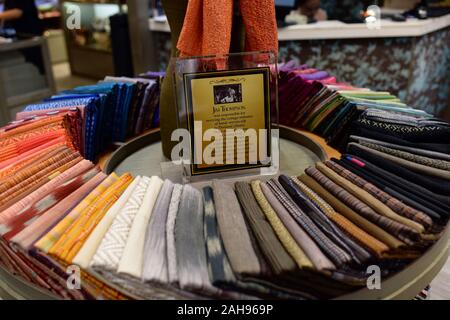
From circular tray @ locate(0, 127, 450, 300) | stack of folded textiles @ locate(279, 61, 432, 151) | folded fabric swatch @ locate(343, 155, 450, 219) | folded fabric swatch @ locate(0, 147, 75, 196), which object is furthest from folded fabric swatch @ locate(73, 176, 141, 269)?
stack of folded textiles @ locate(279, 61, 432, 151)

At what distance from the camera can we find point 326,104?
57.8 inches

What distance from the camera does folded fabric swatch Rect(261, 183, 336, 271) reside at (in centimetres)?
73

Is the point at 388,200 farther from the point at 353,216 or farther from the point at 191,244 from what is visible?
the point at 191,244

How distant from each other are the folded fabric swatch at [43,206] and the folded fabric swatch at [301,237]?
42 centimetres

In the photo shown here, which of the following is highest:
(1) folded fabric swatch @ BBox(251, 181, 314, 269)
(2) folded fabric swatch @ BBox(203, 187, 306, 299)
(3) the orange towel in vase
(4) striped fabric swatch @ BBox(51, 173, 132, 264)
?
(3) the orange towel in vase

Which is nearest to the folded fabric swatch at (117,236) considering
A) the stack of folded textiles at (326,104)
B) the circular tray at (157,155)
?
the circular tray at (157,155)

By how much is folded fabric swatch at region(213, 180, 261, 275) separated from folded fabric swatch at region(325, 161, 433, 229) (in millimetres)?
273

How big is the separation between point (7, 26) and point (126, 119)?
3627 mm

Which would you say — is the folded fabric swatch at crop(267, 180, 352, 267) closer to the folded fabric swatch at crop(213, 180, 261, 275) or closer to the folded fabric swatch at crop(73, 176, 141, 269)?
the folded fabric swatch at crop(213, 180, 261, 275)

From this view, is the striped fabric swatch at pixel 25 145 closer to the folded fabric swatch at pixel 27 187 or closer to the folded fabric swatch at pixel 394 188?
the folded fabric swatch at pixel 27 187

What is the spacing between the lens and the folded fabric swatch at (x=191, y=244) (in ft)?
2.34

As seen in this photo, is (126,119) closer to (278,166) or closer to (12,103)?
(278,166)

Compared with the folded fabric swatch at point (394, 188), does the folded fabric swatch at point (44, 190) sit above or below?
above

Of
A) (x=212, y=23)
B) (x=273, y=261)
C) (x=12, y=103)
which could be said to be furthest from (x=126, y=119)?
(x=12, y=103)
